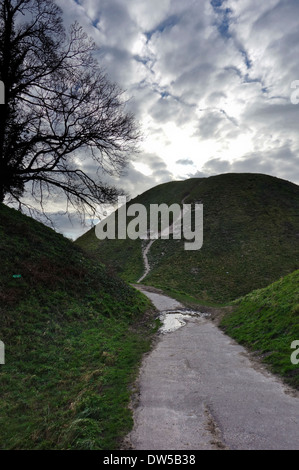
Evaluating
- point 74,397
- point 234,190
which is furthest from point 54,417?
point 234,190

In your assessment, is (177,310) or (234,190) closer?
(177,310)

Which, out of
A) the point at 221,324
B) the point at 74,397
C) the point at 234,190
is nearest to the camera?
the point at 74,397

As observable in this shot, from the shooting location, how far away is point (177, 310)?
22.1m

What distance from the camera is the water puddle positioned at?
54.0 feet

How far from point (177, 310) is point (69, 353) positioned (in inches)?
526

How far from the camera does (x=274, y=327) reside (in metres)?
12.1

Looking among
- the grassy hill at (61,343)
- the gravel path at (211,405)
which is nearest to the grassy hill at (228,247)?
the grassy hill at (61,343)

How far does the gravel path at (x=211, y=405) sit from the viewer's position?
5066mm

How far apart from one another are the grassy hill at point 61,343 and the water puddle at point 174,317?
3.30ft

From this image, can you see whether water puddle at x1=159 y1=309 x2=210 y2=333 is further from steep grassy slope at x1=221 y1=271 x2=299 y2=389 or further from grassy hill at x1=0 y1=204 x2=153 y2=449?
steep grassy slope at x1=221 y1=271 x2=299 y2=389

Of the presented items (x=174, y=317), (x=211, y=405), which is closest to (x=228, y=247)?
(x=174, y=317)

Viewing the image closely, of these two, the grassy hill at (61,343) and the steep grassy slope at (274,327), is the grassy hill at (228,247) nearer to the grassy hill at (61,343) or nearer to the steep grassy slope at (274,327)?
the grassy hill at (61,343)

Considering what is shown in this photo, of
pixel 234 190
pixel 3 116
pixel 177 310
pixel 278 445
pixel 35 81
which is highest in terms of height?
pixel 234 190
